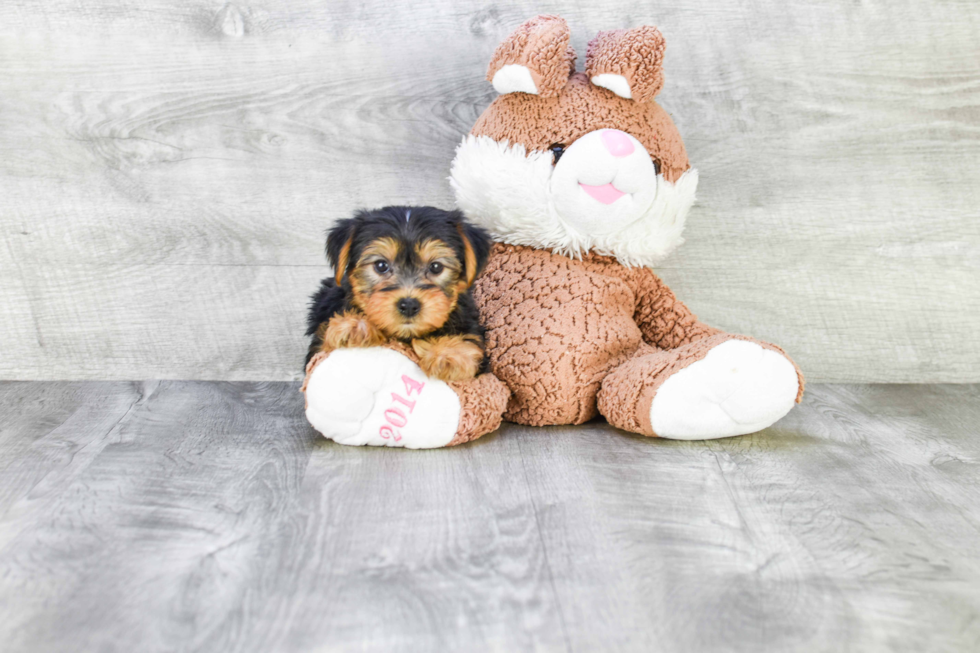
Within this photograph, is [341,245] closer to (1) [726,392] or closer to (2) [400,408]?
(2) [400,408]

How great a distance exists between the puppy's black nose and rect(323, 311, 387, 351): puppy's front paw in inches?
4.6

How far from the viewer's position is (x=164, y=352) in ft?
8.09

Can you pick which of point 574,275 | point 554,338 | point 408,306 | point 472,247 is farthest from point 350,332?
point 574,275

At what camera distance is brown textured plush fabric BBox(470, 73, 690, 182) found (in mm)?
1952

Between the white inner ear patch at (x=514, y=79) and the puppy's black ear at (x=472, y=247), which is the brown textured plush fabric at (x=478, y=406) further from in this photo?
the white inner ear patch at (x=514, y=79)

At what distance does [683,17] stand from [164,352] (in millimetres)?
1967

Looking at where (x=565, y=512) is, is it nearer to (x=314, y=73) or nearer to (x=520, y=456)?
(x=520, y=456)

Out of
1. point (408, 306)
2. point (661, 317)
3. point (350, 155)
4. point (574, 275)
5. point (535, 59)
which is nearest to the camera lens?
point (408, 306)

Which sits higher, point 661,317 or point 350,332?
point 350,332

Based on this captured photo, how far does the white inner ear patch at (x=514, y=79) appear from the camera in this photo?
75.0 inches

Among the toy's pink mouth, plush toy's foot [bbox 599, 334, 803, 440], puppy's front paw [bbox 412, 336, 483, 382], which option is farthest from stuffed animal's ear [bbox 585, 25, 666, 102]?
puppy's front paw [bbox 412, 336, 483, 382]

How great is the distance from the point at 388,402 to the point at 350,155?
100cm

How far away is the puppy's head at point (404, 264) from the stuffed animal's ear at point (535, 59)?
1.47 feet

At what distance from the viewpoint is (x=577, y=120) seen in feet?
6.39
